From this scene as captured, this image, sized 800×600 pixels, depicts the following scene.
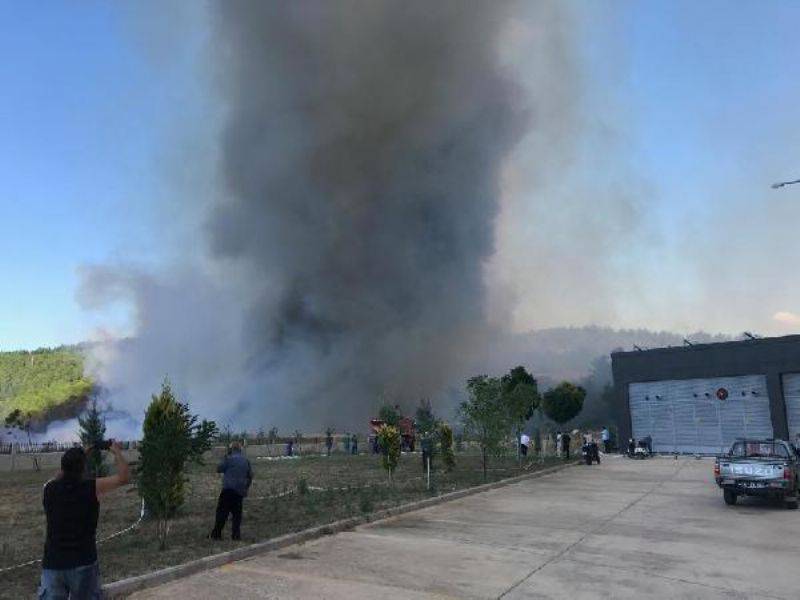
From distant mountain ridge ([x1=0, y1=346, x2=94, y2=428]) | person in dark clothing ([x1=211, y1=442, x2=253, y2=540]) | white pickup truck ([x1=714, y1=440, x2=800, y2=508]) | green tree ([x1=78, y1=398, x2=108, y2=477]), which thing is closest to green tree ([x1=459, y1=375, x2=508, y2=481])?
white pickup truck ([x1=714, y1=440, x2=800, y2=508])

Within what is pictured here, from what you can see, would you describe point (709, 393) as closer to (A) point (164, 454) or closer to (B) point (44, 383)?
(A) point (164, 454)

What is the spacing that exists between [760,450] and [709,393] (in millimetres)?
21874

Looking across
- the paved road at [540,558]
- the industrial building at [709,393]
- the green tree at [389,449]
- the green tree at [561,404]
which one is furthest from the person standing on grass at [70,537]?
the green tree at [561,404]

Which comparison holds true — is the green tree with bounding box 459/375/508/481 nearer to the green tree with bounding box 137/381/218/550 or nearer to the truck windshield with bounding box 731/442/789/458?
the truck windshield with bounding box 731/442/789/458

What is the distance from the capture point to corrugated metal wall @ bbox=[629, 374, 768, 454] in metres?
32.3

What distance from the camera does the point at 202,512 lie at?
483 inches

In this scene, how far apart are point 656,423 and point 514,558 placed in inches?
1231

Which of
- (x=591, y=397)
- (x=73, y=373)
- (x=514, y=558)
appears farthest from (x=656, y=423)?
(x=73, y=373)

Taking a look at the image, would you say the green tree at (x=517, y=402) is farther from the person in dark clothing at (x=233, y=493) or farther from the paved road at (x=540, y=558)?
the person in dark clothing at (x=233, y=493)

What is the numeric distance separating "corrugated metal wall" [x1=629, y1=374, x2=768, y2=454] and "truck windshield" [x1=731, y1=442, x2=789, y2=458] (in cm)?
2080

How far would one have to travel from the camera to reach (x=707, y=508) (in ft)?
43.5

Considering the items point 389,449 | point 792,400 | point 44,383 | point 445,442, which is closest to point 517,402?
point 445,442

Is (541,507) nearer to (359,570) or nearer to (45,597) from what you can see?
(359,570)

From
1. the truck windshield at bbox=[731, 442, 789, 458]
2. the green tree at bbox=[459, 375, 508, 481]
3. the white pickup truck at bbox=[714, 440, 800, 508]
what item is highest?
the green tree at bbox=[459, 375, 508, 481]
